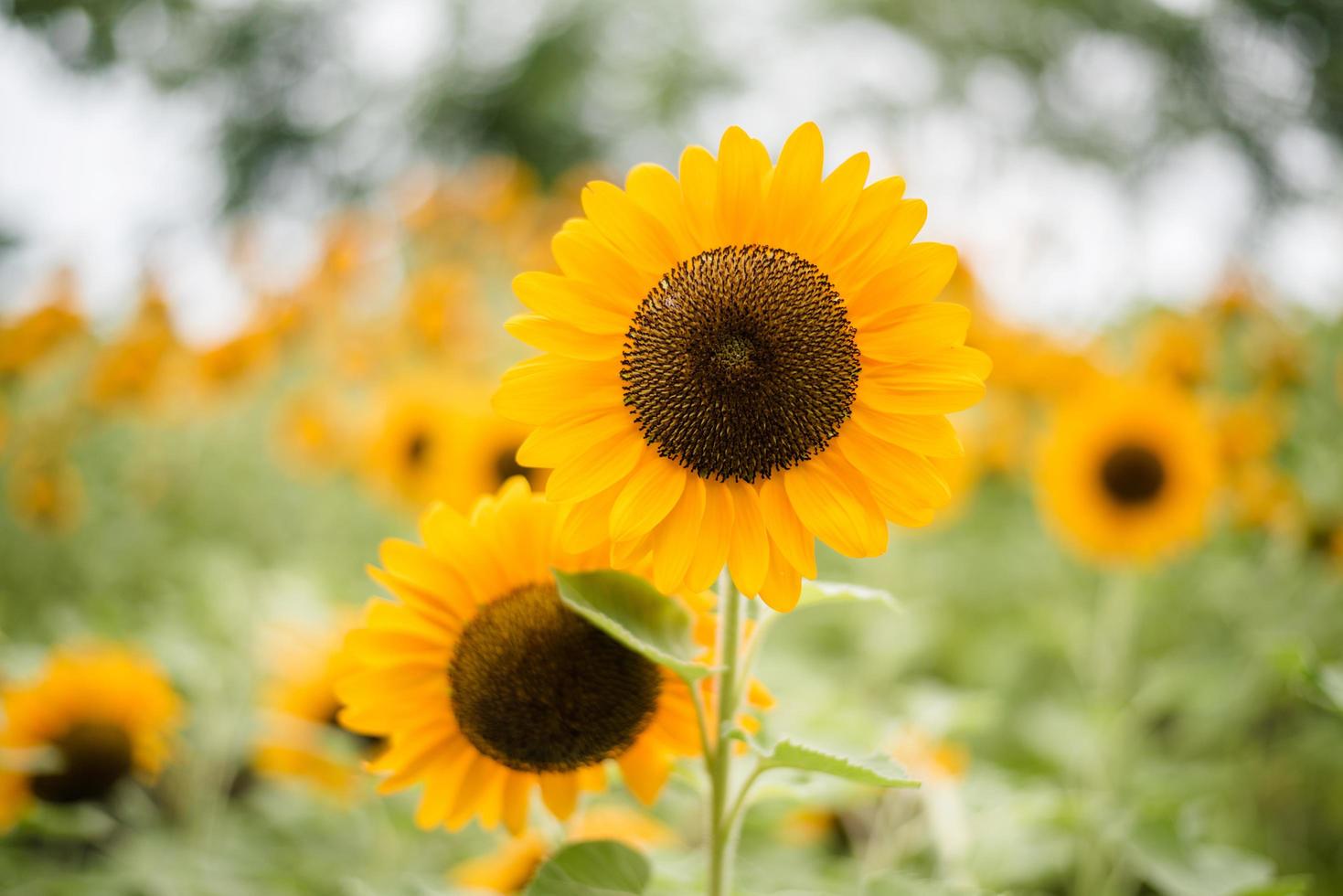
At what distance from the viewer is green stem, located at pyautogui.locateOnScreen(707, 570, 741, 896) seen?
33.7 inches

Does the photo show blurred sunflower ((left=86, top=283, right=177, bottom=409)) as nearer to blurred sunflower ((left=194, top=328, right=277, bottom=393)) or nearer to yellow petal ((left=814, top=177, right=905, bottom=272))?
blurred sunflower ((left=194, top=328, right=277, bottom=393))

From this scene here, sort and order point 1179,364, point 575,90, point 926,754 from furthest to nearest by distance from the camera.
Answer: point 575,90 → point 1179,364 → point 926,754

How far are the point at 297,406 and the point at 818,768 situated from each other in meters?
2.71

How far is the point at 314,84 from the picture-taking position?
11.2 metres

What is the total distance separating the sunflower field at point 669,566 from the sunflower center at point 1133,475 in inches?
0.4

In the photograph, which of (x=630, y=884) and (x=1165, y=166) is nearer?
(x=630, y=884)

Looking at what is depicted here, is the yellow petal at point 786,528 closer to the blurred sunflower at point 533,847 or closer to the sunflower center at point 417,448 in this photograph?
the blurred sunflower at point 533,847

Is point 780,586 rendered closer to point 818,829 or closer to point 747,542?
point 747,542

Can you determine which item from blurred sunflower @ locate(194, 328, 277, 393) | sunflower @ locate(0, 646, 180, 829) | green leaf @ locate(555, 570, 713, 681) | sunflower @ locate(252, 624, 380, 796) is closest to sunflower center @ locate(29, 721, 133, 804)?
sunflower @ locate(0, 646, 180, 829)

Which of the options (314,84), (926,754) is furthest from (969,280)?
(314,84)

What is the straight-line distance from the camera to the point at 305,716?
1.88m

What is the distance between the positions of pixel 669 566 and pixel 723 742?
0.58 feet

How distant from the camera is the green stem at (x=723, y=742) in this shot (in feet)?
2.81

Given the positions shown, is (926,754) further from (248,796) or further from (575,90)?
(575,90)
